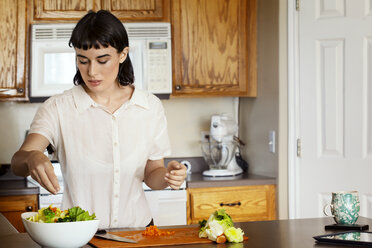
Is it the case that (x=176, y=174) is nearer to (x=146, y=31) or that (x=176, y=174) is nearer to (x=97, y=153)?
(x=97, y=153)

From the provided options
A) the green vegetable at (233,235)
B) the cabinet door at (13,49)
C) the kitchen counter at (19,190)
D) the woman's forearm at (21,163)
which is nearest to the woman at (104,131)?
the woman's forearm at (21,163)

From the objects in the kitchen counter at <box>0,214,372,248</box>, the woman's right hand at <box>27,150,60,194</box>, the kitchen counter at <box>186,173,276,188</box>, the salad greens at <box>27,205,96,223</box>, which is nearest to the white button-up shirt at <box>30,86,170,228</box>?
the kitchen counter at <box>0,214,372,248</box>

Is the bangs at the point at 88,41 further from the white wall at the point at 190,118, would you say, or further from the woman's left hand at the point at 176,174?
the white wall at the point at 190,118

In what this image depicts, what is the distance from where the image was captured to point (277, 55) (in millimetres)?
3670

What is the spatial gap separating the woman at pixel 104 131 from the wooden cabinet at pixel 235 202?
52.2 inches

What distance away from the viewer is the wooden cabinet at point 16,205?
134 inches

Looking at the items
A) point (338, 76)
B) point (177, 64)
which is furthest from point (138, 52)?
point (338, 76)

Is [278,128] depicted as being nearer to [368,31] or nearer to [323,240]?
[368,31]

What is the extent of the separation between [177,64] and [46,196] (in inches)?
45.9

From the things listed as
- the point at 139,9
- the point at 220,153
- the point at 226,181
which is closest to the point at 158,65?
the point at 139,9

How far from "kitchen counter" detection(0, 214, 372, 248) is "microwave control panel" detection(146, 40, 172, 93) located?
1.80 metres

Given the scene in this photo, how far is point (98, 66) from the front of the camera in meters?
2.10

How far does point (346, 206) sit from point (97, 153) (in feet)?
2.97

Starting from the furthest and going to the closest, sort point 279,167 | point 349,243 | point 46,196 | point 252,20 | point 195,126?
point 195,126 → point 252,20 → point 279,167 → point 46,196 → point 349,243
